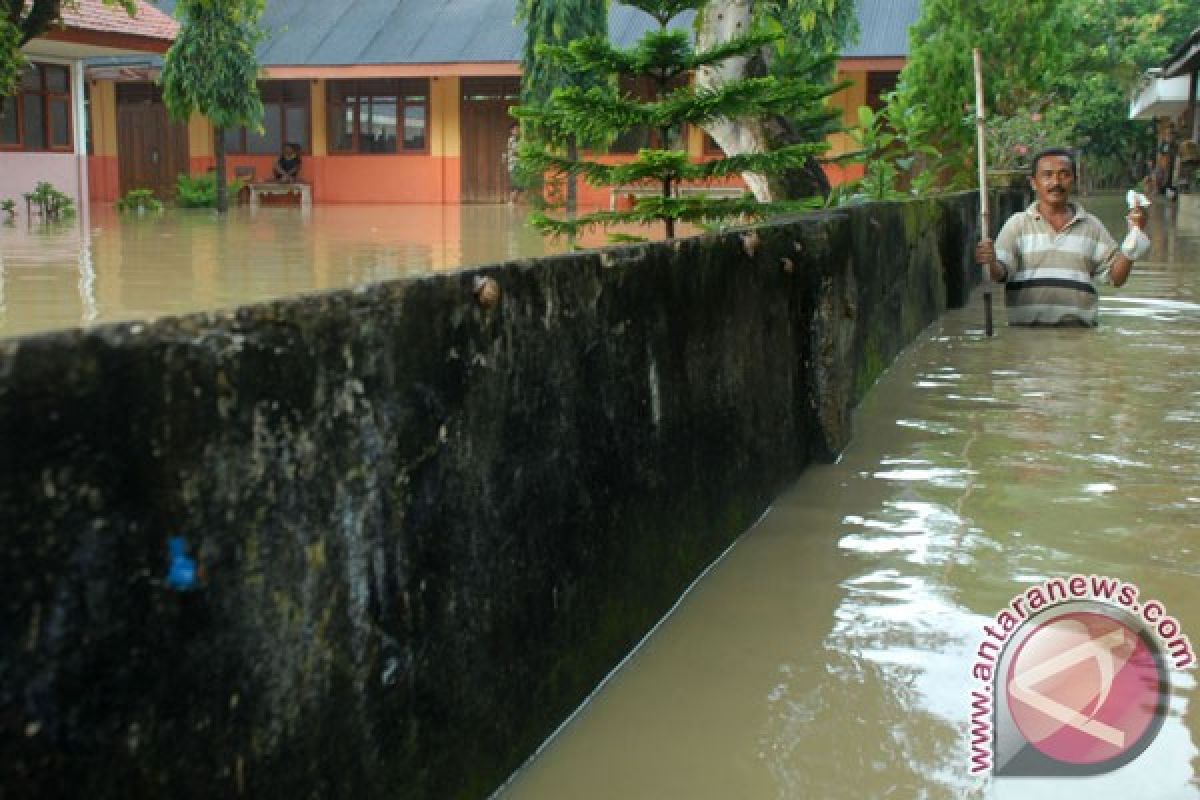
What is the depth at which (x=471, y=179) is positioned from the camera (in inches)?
1293

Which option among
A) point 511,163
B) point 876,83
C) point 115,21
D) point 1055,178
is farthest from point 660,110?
point 876,83

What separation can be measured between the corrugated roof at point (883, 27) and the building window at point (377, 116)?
1019 centimetres

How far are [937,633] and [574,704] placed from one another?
1008 millimetres

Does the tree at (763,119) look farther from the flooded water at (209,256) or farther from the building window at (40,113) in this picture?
the building window at (40,113)

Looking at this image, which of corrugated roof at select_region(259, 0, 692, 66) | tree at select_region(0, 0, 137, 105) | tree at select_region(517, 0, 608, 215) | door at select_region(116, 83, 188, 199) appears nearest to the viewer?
tree at select_region(0, 0, 137, 105)

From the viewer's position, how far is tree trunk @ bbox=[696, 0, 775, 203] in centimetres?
1098

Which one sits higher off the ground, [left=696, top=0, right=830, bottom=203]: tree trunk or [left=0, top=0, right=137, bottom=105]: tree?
→ [left=0, top=0, right=137, bottom=105]: tree

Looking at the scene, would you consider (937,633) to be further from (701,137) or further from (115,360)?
(701,137)

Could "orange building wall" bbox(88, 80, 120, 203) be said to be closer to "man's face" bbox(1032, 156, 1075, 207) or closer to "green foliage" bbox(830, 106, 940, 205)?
"green foliage" bbox(830, 106, 940, 205)

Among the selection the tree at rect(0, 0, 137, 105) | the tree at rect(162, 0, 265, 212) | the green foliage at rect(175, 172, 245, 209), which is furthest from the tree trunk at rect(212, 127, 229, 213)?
the tree at rect(0, 0, 137, 105)

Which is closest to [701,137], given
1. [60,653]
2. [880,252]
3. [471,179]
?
[471,179]

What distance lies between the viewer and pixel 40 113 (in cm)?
2408

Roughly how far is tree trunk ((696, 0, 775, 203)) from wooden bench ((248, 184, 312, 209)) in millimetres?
20177

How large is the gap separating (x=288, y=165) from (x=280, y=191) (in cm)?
138
